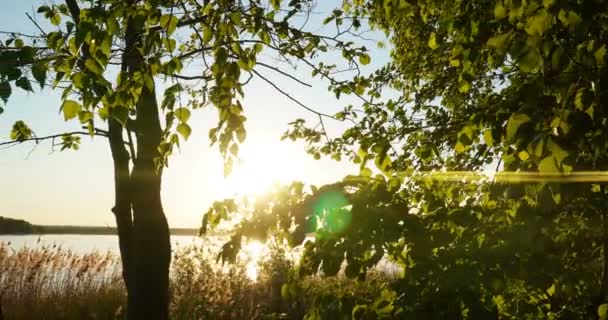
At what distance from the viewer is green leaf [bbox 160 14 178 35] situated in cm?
242

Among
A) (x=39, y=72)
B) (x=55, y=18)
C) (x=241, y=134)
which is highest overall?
(x=55, y=18)

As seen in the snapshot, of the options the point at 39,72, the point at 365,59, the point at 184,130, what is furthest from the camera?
the point at 365,59

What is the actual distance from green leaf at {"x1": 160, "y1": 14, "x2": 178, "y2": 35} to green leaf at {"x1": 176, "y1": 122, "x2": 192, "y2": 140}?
1.47 feet

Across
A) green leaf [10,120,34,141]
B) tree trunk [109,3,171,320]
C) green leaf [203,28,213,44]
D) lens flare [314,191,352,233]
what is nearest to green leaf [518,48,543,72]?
lens flare [314,191,352,233]

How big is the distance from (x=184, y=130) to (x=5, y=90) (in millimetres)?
927

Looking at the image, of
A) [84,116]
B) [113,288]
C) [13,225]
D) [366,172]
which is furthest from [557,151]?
[13,225]

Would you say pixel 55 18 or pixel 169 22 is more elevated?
pixel 55 18

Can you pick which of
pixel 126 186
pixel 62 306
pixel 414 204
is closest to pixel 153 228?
pixel 126 186

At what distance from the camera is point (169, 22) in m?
2.46

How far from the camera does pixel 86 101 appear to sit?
90.7 inches

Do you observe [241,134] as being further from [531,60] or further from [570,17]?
[570,17]

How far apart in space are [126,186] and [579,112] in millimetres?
7673

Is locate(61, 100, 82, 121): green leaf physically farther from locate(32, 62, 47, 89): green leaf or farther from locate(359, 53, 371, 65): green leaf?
locate(359, 53, 371, 65): green leaf

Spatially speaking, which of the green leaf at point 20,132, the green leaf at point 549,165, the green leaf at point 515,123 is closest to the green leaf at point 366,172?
the green leaf at point 515,123
